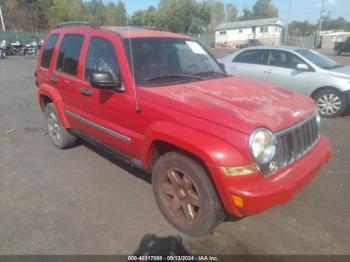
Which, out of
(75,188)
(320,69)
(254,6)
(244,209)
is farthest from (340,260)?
(254,6)

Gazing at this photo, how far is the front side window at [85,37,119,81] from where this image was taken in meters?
3.88

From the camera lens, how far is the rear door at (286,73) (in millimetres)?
7805

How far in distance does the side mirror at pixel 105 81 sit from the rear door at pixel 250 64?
5546 millimetres

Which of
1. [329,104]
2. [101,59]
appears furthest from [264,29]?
[101,59]

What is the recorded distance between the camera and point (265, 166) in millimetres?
2828

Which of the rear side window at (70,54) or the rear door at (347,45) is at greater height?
the rear side window at (70,54)

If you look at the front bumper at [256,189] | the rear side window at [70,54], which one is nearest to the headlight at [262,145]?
the front bumper at [256,189]

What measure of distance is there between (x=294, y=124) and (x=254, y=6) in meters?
118

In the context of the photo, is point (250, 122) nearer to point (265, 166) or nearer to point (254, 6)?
point (265, 166)

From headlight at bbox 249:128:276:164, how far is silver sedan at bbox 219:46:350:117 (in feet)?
18.1

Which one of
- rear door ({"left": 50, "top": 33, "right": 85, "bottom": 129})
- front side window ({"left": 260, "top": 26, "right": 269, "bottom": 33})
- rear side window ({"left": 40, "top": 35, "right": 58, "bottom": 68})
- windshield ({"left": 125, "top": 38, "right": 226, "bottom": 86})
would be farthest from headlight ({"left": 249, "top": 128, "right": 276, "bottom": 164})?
front side window ({"left": 260, "top": 26, "right": 269, "bottom": 33})

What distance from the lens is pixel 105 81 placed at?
3.54 meters

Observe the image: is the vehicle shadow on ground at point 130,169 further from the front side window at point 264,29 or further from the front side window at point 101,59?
the front side window at point 264,29

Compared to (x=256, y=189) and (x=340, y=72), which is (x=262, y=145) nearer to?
(x=256, y=189)
